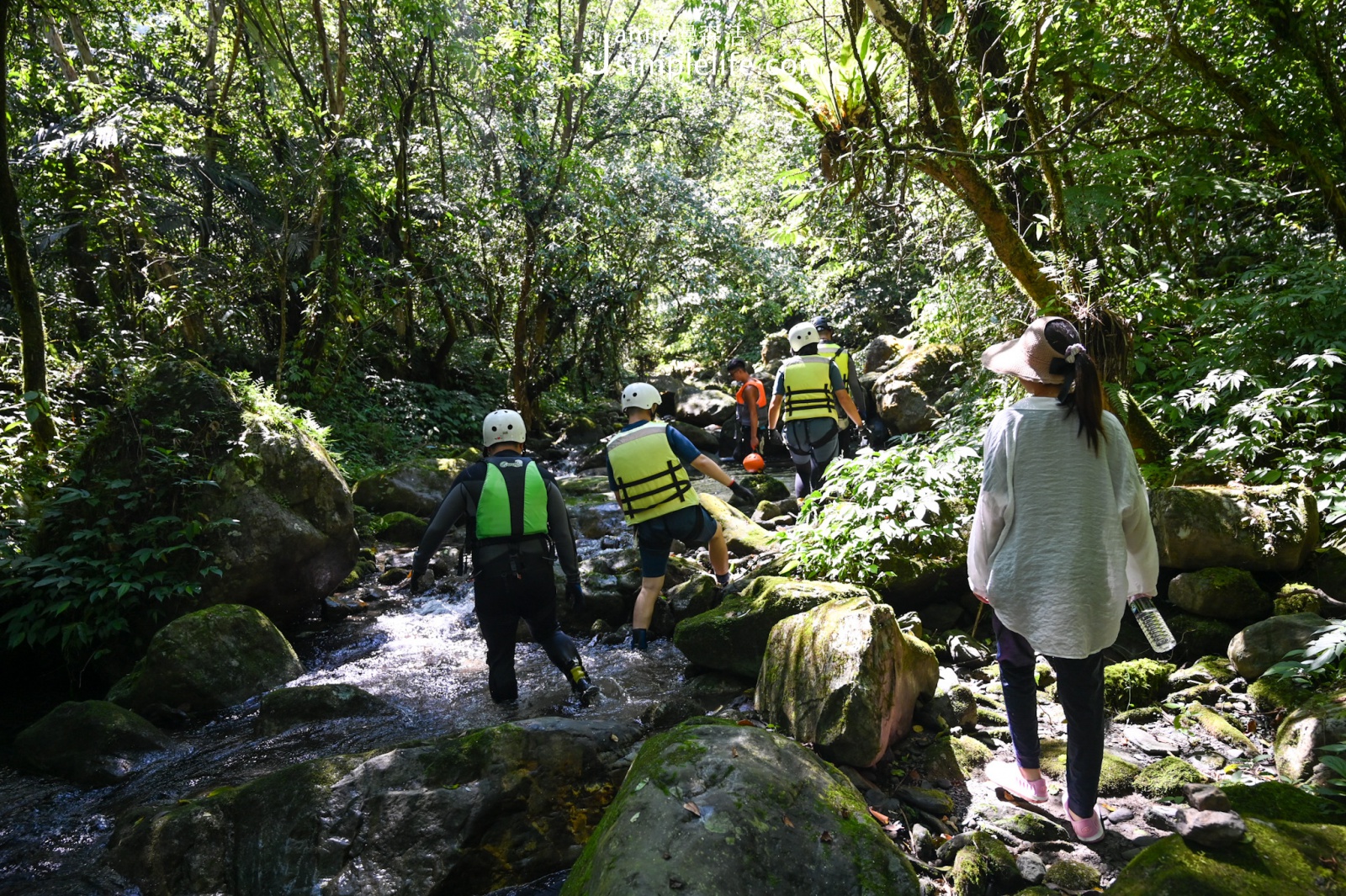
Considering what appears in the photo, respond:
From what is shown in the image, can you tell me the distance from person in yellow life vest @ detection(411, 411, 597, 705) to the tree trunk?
4893mm

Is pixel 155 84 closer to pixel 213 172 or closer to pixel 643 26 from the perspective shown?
pixel 213 172

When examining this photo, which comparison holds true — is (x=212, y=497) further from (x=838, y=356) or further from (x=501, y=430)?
(x=838, y=356)

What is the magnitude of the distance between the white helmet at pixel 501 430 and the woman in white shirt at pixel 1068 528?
3.33 metres

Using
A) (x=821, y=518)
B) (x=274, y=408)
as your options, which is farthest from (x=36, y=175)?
(x=821, y=518)

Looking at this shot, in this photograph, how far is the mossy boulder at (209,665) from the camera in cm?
549

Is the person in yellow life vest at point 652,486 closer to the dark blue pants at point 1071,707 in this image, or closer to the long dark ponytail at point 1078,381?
the dark blue pants at point 1071,707

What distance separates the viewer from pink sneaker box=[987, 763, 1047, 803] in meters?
3.36

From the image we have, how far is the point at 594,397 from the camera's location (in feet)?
70.8

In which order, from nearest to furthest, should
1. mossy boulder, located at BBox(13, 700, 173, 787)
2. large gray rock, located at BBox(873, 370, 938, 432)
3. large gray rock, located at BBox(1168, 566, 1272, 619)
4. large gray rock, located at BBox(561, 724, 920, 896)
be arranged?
large gray rock, located at BBox(561, 724, 920, 896), mossy boulder, located at BBox(13, 700, 173, 787), large gray rock, located at BBox(1168, 566, 1272, 619), large gray rock, located at BBox(873, 370, 938, 432)

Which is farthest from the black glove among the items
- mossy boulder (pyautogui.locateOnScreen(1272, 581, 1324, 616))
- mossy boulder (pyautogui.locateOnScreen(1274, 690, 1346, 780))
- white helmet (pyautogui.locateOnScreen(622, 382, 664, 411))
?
mossy boulder (pyautogui.locateOnScreen(1272, 581, 1324, 616))

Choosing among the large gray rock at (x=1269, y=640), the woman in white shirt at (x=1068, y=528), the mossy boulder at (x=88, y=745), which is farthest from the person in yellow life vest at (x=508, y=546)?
the large gray rock at (x=1269, y=640)

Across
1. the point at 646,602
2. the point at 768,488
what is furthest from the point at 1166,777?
the point at 768,488

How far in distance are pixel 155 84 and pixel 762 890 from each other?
51.7 feet

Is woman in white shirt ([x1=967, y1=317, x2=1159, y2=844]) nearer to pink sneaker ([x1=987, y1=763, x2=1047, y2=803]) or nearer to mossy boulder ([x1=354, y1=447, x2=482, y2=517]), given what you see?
pink sneaker ([x1=987, y1=763, x2=1047, y2=803])
